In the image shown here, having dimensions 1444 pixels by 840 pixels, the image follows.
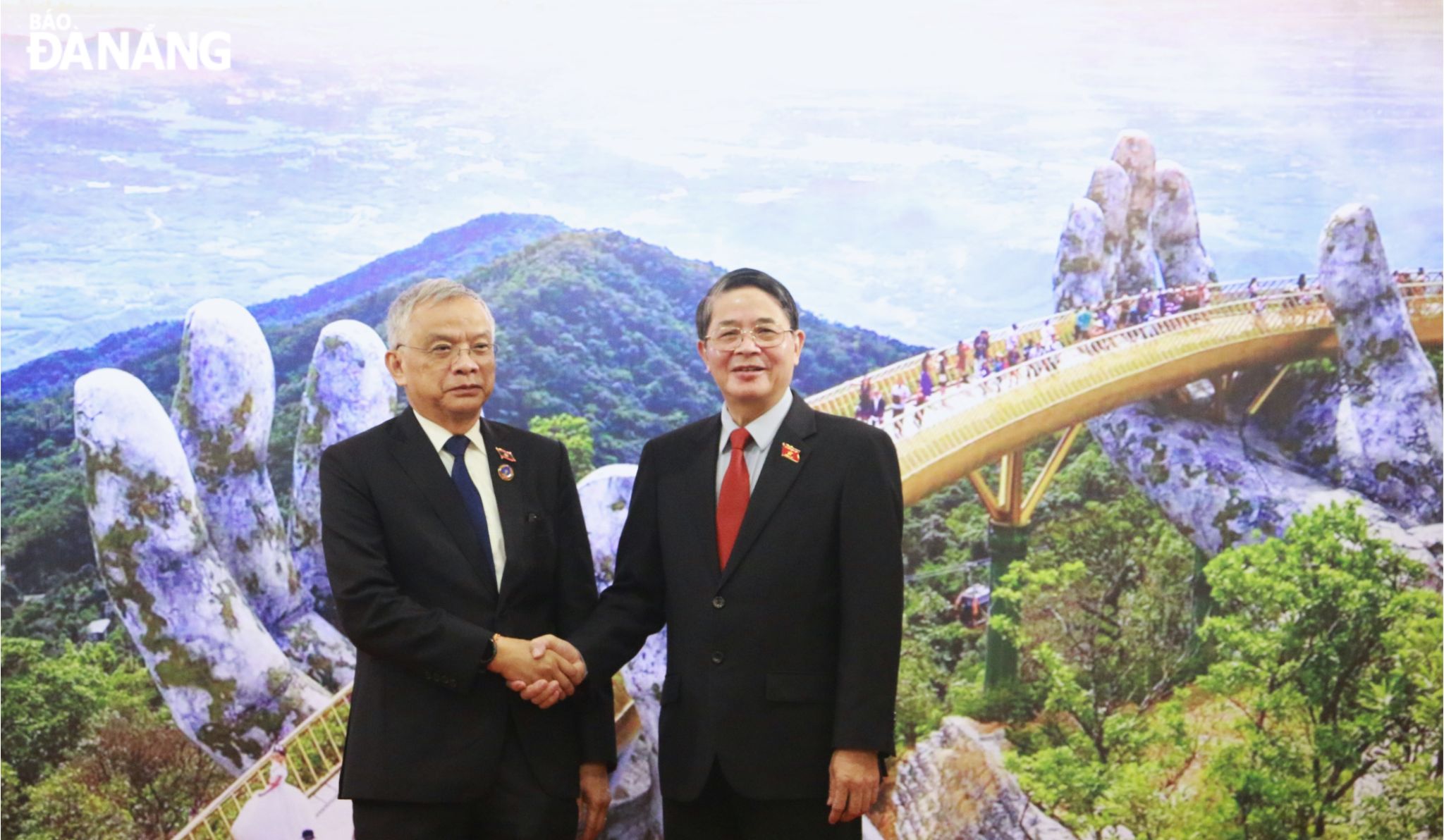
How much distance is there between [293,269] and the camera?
4.14 metres

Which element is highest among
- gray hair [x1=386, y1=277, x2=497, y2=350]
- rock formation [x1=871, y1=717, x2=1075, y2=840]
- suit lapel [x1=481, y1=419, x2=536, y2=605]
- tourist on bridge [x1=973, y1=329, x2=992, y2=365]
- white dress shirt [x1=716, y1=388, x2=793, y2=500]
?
tourist on bridge [x1=973, y1=329, x2=992, y2=365]

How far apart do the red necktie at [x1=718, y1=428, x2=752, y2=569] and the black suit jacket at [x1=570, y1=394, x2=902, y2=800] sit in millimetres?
21

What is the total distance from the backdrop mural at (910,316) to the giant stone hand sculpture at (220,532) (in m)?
0.02

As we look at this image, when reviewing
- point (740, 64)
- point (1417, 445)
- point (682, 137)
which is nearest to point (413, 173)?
point (682, 137)

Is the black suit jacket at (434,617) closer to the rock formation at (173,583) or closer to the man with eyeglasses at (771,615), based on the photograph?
the man with eyeglasses at (771,615)

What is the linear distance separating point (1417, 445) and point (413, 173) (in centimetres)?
368

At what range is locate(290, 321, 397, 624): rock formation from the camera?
13.0ft

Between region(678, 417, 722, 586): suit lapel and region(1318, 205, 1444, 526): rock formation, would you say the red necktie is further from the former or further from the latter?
region(1318, 205, 1444, 526): rock formation

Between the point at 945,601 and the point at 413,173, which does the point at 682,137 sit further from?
the point at 945,601

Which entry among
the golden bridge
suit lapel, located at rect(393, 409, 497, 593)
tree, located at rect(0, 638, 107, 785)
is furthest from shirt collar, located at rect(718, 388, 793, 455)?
tree, located at rect(0, 638, 107, 785)

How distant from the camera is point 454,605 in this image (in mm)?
2129

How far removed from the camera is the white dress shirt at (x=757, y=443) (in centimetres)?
223

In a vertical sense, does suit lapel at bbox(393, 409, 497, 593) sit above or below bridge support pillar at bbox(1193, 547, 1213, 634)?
above

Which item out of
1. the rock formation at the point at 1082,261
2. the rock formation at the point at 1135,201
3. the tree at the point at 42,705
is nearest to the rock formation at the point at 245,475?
the tree at the point at 42,705
